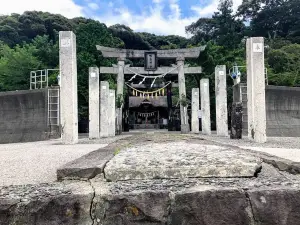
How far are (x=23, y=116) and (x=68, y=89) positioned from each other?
902 cm

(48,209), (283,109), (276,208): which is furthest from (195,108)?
(48,209)

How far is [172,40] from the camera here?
4903cm

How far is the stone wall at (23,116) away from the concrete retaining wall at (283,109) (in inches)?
394

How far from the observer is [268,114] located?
56.8 ft

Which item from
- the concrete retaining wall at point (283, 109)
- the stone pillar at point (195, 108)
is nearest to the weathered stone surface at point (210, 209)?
the concrete retaining wall at point (283, 109)

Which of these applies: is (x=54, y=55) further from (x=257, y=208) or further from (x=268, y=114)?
(x=257, y=208)

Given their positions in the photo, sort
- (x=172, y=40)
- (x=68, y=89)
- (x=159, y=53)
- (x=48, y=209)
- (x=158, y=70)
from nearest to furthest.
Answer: (x=48, y=209)
(x=68, y=89)
(x=159, y=53)
(x=158, y=70)
(x=172, y=40)

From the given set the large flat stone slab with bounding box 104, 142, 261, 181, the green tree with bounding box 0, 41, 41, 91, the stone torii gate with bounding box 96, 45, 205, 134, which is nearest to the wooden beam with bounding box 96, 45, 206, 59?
the stone torii gate with bounding box 96, 45, 205, 134

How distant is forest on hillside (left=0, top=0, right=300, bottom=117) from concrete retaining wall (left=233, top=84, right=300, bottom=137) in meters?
2.91

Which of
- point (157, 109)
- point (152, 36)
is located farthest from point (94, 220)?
point (152, 36)

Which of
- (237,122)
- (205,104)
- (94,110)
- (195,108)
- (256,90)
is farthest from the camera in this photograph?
(195,108)

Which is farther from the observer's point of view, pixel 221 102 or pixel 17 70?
pixel 17 70

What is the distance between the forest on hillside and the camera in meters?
24.2

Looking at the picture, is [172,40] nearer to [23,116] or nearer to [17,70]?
[17,70]
